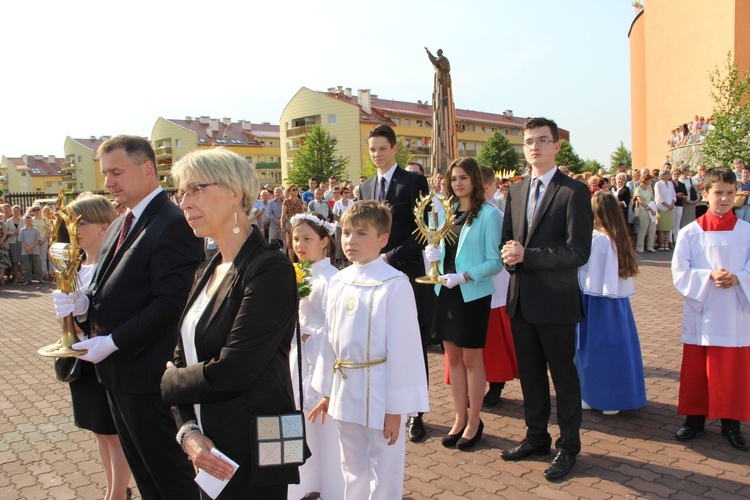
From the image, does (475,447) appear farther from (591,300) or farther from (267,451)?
(267,451)

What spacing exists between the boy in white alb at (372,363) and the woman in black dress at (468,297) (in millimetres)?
1251

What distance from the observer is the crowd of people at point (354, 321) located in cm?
235

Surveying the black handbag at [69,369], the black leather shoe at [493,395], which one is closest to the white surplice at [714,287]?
the black leather shoe at [493,395]

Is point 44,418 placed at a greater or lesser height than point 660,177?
lesser

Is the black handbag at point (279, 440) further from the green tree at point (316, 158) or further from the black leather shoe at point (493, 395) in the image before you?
the green tree at point (316, 158)

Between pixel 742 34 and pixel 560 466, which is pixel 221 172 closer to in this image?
pixel 560 466

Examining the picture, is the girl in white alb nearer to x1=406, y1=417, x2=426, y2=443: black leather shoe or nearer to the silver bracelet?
x1=406, y1=417, x2=426, y2=443: black leather shoe

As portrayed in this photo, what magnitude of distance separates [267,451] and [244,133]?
89.3m

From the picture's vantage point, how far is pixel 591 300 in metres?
5.62

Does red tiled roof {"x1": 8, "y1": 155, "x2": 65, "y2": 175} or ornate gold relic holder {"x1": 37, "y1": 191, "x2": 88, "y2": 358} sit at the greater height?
red tiled roof {"x1": 8, "y1": 155, "x2": 65, "y2": 175}

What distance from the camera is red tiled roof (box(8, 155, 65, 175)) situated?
10906 centimetres

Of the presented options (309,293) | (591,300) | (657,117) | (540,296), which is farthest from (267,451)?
(657,117)

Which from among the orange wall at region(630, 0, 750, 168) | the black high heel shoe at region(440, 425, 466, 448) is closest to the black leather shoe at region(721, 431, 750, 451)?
Answer: the black high heel shoe at region(440, 425, 466, 448)

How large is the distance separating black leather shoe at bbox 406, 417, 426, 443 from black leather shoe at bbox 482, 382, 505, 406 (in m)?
1.02
